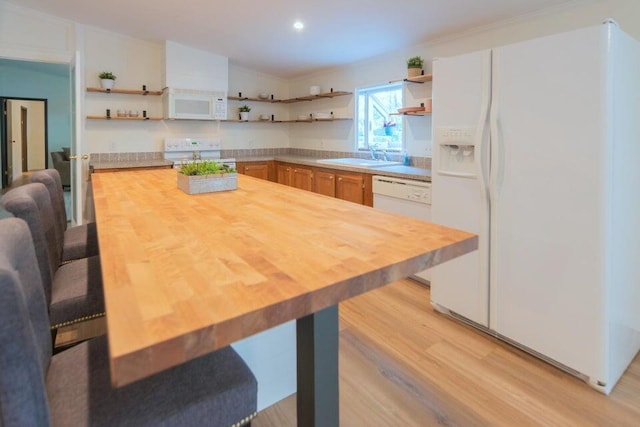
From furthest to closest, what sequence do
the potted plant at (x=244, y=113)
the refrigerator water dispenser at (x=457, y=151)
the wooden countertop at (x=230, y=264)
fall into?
the potted plant at (x=244, y=113), the refrigerator water dispenser at (x=457, y=151), the wooden countertop at (x=230, y=264)

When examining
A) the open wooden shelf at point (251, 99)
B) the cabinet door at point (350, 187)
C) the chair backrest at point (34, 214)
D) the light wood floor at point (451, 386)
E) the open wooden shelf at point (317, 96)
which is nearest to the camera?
the chair backrest at point (34, 214)

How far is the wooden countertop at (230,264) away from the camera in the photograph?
2.11ft

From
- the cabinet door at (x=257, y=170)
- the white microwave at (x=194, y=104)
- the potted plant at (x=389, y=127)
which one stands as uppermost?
the white microwave at (x=194, y=104)

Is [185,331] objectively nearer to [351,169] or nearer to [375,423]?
[375,423]

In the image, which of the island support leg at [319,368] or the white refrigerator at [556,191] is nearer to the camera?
the island support leg at [319,368]

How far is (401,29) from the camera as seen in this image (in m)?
3.55

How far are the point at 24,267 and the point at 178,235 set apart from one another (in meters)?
0.39

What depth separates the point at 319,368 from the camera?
955 mm

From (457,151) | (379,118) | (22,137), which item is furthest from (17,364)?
(22,137)

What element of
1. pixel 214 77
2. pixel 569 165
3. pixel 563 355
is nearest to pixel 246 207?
pixel 569 165

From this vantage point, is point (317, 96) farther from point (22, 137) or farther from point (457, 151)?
point (22, 137)

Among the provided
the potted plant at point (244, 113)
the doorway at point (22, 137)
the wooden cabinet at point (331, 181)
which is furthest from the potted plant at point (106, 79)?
the doorway at point (22, 137)

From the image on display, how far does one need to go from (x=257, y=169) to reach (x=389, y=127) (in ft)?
6.28

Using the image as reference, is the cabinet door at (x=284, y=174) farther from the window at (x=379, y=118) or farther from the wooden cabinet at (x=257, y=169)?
the window at (x=379, y=118)
